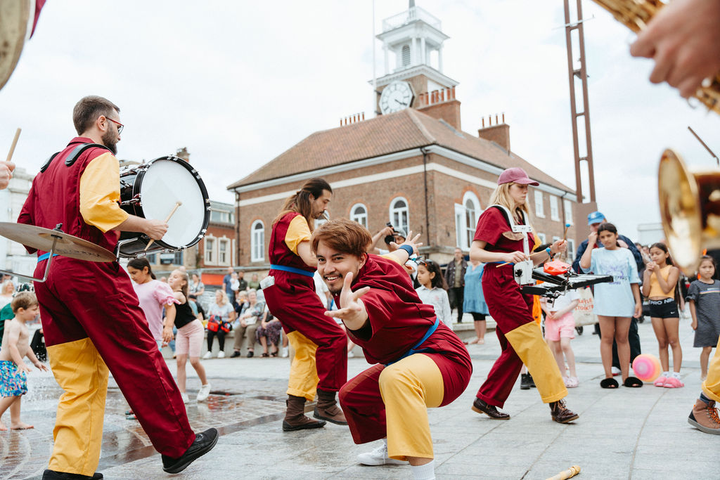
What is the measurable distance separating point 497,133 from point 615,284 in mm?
36490

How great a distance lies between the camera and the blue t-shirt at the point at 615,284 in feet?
20.9

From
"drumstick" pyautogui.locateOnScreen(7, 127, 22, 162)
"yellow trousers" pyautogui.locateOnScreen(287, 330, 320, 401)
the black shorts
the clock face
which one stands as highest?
the clock face

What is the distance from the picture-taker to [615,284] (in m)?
6.39

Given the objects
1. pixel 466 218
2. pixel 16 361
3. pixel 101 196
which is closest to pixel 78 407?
pixel 101 196

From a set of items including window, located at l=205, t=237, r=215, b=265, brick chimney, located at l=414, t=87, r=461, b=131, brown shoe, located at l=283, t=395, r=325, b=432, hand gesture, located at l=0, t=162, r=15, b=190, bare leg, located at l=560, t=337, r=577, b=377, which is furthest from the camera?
window, located at l=205, t=237, r=215, b=265

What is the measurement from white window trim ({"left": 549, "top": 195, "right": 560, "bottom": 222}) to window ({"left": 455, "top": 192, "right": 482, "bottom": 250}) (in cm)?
1099

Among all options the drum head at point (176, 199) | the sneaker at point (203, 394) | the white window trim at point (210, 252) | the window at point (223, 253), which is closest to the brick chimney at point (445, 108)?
the white window trim at point (210, 252)

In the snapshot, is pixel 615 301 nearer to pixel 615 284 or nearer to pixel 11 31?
pixel 615 284

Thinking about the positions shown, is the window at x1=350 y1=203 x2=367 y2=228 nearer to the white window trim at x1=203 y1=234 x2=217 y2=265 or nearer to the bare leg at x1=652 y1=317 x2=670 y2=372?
the white window trim at x1=203 y1=234 x2=217 y2=265

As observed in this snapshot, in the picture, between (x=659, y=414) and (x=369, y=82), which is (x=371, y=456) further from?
(x=369, y=82)

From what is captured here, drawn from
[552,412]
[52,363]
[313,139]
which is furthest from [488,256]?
[313,139]

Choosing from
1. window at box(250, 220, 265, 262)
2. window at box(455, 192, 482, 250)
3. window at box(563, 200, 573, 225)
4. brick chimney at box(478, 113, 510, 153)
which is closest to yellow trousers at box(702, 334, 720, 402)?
window at box(455, 192, 482, 250)

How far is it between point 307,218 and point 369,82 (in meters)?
51.0

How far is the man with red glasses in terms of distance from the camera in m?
3.03
